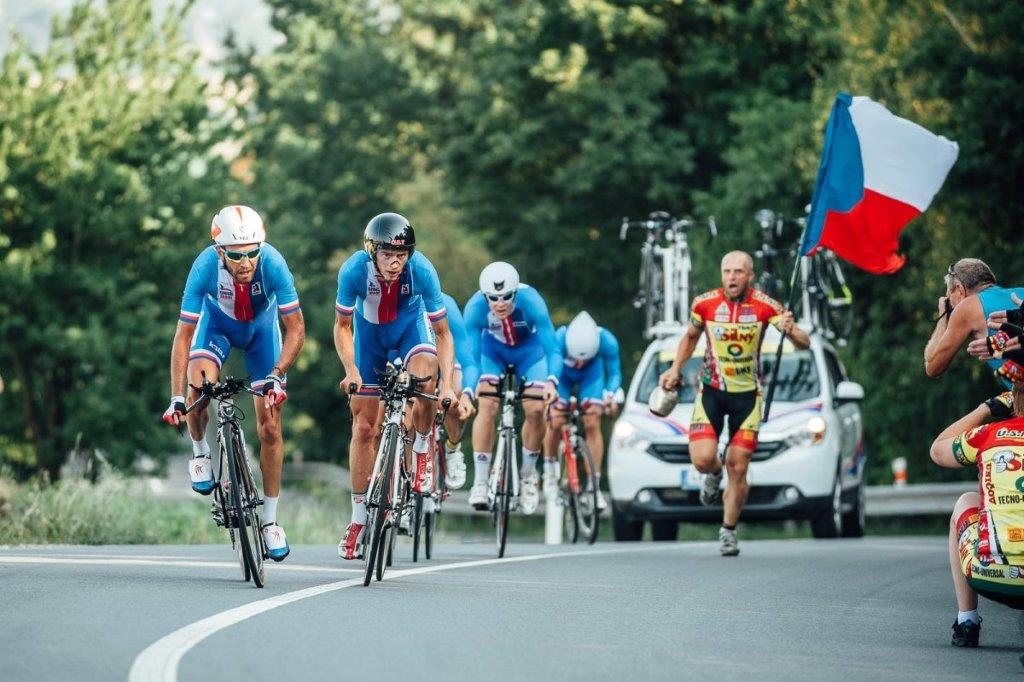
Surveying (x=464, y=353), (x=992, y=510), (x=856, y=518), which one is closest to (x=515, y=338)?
Answer: (x=464, y=353)

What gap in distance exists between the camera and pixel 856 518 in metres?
21.4

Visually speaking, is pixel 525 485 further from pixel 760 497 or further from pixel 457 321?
pixel 760 497

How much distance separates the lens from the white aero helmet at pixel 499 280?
52.2ft

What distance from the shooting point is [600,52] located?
41.2 m

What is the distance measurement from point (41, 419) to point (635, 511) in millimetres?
17913

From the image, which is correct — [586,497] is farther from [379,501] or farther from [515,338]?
[379,501]

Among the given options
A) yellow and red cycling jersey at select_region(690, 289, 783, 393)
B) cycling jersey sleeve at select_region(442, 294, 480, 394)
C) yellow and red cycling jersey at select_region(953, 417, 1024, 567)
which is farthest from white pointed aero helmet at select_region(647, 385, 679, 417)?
yellow and red cycling jersey at select_region(953, 417, 1024, 567)

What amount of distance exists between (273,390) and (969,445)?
12.9ft

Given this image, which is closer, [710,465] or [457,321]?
[457,321]

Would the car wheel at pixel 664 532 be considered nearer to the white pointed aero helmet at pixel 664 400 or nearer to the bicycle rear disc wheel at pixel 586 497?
the bicycle rear disc wheel at pixel 586 497

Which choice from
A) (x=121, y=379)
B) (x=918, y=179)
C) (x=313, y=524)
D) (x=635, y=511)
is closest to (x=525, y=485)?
(x=635, y=511)

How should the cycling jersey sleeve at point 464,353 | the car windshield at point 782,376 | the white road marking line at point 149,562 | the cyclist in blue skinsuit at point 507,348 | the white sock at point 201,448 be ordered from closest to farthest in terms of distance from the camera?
the white sock at point 201,448 → the white road marking line at point 149,562 → the cycling jersey sleeve at point 464,353 → the cyclist in blue skinsuit at point 507,348 → the car windshield at point 782,376

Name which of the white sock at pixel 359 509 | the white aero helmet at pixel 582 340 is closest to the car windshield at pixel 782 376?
the white aero helmet at pixel 582 340

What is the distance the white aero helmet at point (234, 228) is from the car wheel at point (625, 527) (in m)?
8.96
